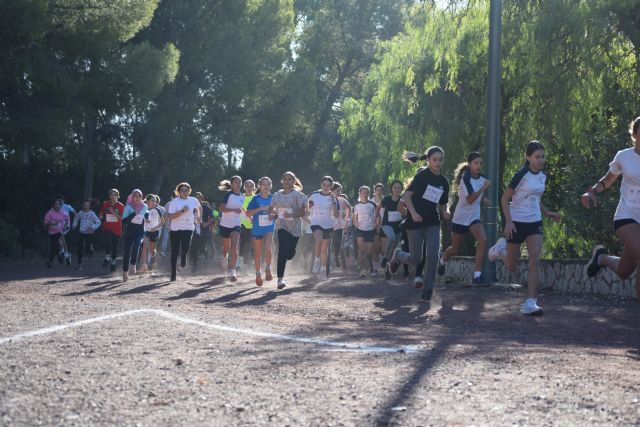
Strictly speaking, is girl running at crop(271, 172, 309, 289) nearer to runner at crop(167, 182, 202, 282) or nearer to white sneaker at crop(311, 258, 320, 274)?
runner at crop(167, 182, 202, 282)

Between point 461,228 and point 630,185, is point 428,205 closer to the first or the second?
point 461,228

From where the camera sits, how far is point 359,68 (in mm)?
57188

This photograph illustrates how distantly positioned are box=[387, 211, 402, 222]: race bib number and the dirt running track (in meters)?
6.32

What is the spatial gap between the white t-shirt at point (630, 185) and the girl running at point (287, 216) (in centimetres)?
698

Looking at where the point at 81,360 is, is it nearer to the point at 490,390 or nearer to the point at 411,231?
the point at 490,390

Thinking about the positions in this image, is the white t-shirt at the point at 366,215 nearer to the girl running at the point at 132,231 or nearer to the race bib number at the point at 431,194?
the girl running at the point at 132,231

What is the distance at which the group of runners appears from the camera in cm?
Result: 971

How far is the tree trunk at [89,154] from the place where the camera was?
3422 cm

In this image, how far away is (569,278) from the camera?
1448 centimetres

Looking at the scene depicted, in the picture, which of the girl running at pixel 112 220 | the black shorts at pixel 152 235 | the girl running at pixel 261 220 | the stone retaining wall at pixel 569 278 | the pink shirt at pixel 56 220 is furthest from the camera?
the pink shirt at pixel 56 220

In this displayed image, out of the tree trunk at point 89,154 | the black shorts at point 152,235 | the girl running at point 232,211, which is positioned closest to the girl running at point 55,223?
the black shorts at point 152,235

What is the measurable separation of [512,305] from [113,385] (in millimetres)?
7478

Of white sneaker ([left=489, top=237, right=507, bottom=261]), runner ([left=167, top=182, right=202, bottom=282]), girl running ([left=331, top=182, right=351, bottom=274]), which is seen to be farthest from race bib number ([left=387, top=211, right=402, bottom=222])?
→ white sneaker ([left=489, top=237, right=507, bottom=261])

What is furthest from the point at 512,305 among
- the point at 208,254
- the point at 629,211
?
the point at 208,254
